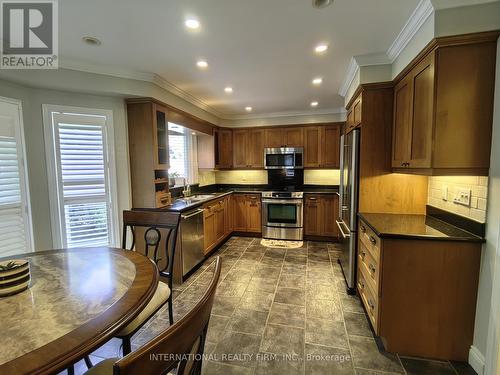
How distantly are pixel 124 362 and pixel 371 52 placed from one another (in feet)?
9.57

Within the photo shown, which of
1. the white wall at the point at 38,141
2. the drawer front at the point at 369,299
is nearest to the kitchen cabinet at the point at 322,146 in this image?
the drawer front at the point at 369,299

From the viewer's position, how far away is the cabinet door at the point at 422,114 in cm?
168

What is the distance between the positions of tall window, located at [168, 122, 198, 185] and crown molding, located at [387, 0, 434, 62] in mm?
2959

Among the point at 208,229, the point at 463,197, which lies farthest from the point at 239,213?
the point at 463,197

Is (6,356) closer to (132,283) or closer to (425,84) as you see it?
(132,283)

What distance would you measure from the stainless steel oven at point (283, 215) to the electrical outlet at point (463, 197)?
268cm

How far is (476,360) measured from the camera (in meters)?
1.60

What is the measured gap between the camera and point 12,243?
230 centimetres

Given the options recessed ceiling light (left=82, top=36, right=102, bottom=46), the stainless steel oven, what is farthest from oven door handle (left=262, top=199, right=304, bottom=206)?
recessed ceiling light (left=82, top=36, right=102, bottom=46)

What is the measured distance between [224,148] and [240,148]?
0.36m

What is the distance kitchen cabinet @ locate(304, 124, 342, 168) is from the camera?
464cm

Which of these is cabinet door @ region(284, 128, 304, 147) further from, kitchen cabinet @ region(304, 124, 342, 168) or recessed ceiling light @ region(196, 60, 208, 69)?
recessed ceiling light @ region(196, 60, 208, 69)

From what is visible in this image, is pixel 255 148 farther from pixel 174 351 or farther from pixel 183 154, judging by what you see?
pixel 174 351

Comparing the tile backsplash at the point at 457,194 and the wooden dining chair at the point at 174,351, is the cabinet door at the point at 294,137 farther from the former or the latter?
the wooden dining chair at the point at 174,351
